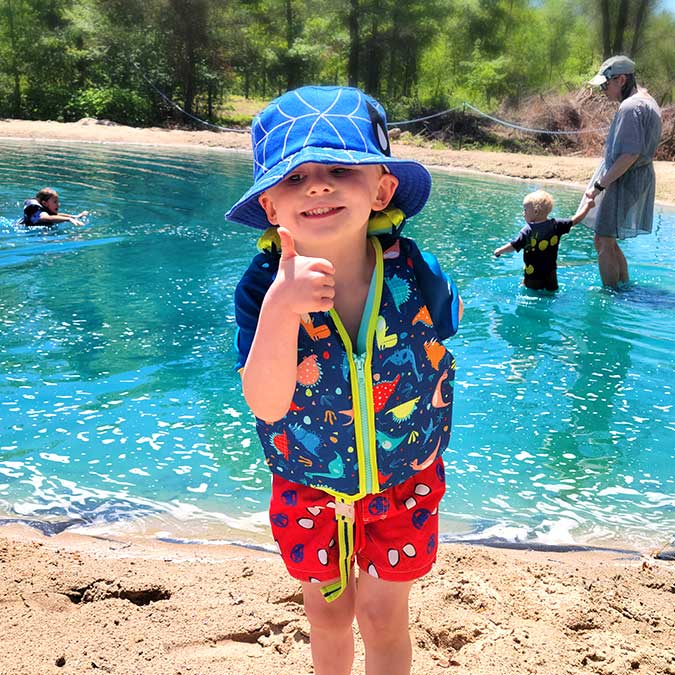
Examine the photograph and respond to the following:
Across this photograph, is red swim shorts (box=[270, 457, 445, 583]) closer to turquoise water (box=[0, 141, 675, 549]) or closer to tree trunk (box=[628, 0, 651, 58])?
turquoise water (box=[0, 141, 675, 549])

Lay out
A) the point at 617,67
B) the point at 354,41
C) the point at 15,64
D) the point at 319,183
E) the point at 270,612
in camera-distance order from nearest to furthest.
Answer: the point at 319,183 < the point at 270,612 < the point at 617,67 < the point at 15,64 < the point at 354,41

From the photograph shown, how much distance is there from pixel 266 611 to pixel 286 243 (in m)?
1.51

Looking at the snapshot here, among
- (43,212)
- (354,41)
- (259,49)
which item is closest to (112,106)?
(259,49)

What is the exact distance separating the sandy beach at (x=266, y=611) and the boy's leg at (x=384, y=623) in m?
0.44

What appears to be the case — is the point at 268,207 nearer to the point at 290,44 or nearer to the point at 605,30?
the point at 605,30

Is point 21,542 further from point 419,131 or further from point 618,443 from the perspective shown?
point 419,131

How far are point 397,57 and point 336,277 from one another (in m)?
39.6

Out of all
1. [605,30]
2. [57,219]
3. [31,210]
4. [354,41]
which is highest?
[605,30]

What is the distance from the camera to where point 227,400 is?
462cm

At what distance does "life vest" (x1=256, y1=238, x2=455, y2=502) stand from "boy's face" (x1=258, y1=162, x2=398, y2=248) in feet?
0.54

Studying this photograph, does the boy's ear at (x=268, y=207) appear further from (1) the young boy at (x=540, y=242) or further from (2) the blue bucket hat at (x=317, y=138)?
(1) the young boy at (x=540, y=242)

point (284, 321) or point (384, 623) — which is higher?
point (284, 321)

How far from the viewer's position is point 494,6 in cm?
3847

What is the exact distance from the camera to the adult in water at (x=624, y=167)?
274 inches
